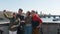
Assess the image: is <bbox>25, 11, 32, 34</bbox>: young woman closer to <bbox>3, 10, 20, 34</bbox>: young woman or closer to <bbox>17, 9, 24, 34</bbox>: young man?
<bbox>17, 9, 24, 34</bbox>: young man

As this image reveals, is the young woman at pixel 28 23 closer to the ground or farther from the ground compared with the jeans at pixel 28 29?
farther from the ground

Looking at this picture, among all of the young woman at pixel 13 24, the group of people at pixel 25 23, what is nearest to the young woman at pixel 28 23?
the group of people at pixel 25 23

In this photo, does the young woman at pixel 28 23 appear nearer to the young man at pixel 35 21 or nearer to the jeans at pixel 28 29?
the jeans at pixel 28 29

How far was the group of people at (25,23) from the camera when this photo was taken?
8.48 m

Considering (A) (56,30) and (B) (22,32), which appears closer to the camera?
(B) (22,32)

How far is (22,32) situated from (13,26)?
48 centimetres

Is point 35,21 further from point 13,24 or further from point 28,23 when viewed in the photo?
point 13,24

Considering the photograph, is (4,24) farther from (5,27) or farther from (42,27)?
(42,27)

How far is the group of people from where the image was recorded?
27.8ft

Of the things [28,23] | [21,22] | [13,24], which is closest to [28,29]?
[28,23]

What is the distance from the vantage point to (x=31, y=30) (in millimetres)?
8641

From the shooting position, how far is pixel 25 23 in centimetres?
855

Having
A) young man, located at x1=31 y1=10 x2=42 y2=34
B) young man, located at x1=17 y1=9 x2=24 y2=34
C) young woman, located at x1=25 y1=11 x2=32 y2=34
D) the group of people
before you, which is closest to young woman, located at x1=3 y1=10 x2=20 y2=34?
the group of people

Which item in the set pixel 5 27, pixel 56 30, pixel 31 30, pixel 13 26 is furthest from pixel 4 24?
pixel 56 30
